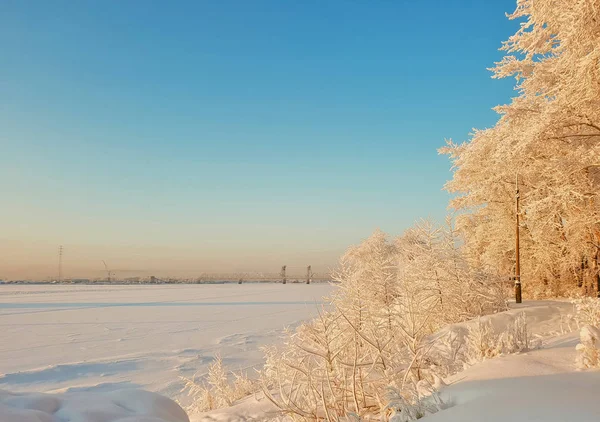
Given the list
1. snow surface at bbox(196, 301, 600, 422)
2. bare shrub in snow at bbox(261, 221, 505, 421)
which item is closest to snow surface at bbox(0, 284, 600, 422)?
snow surface at bbox(196, 301, 600, 422)

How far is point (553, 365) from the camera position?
3754mm

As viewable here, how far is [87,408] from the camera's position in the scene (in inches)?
125

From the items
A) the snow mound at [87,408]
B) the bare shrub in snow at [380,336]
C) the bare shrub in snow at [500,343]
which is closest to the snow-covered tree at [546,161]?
the bare shrub in snow at [380,336]

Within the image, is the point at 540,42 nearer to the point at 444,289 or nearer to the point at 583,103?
the point at 583,103

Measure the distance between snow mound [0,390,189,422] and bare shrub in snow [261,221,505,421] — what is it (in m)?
1.00

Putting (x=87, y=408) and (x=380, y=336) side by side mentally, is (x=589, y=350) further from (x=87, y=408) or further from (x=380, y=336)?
(x=87, y=408)

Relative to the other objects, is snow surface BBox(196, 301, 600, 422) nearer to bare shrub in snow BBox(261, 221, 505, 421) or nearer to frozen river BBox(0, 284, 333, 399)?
bare shrub in snow BBox(261, 221, 505, 421)

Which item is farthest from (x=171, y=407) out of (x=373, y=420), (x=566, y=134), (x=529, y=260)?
(x=529, y=260)

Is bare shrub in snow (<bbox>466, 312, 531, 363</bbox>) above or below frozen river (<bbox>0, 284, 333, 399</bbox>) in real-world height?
above

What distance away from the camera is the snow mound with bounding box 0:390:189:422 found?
9.44 ft

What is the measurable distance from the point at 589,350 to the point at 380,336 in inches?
80.0

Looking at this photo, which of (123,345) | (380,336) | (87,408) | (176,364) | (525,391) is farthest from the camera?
(123,345)

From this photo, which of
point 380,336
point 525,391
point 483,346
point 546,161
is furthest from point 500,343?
point 546,161

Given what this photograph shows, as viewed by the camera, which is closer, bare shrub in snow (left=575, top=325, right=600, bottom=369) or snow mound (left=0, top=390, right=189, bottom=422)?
snow mound (left=0, top=390, right=189, bottom=422)
